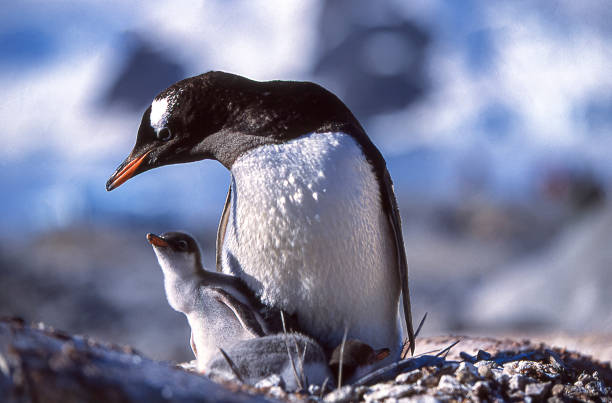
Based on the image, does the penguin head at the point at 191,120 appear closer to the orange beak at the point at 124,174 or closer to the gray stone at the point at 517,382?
the orange beak at the point at 124,174

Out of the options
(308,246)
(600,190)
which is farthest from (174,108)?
(600,190)

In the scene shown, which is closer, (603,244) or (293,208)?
(293,208)

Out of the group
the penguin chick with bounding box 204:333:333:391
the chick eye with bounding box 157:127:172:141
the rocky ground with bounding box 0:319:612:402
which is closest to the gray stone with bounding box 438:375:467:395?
the rocky ground with bounding box 0:319:612:402

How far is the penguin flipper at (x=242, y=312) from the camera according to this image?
154cm

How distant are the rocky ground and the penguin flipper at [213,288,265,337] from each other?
0.19 meters

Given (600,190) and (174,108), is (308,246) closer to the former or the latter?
(174,108)

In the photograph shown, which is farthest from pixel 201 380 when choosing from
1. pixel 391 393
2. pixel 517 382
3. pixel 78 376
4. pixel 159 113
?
pixel 159 113

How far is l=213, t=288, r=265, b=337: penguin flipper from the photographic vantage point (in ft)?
5.05

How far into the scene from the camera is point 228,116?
1713 mm

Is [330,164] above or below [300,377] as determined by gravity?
above

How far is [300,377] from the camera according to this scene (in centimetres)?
139

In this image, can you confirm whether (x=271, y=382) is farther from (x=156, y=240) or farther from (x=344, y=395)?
(x=156, y=240)

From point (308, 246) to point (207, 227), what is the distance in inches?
526

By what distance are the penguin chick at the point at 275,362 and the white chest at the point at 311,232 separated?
189 mm
